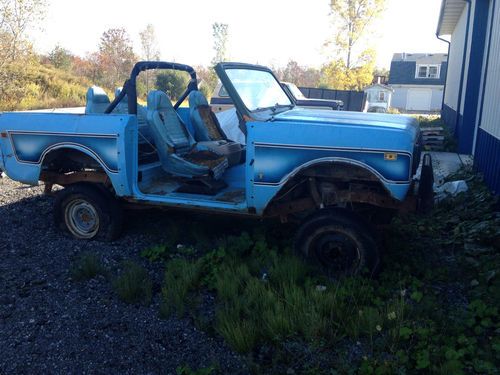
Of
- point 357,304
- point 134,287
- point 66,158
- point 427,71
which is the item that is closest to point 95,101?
point 66,158

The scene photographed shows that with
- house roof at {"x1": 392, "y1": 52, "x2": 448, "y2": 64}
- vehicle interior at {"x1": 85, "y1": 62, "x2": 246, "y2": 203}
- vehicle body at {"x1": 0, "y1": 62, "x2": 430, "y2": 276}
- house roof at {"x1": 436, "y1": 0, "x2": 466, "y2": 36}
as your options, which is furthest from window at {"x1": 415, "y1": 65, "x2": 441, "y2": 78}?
vehicle interior at {"x1": 85, "y1": 62, "x2": 246, "y2": 203}

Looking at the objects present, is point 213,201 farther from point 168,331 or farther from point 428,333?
point 428,333

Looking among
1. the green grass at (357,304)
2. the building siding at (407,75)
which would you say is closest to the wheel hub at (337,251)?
the green grass at (357,304)

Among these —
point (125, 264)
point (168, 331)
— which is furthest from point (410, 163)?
point (125, 264)

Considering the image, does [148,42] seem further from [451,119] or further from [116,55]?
[451,119]

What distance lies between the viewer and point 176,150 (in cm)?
548

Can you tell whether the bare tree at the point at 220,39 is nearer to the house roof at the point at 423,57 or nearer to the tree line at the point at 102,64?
the tree line at the point at 102,64

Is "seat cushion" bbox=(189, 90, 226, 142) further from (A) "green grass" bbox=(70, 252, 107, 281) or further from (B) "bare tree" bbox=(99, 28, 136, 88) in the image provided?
(B) "bare tree" bbox=(99, 28, 136, 88)

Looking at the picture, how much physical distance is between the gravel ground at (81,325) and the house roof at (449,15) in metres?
13.9

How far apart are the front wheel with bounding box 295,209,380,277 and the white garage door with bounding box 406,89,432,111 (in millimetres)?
43219

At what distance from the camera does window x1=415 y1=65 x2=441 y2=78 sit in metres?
44.8

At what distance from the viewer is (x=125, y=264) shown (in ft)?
14.6

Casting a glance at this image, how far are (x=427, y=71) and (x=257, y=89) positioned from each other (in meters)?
44.6

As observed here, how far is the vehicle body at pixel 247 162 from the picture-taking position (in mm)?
4000
